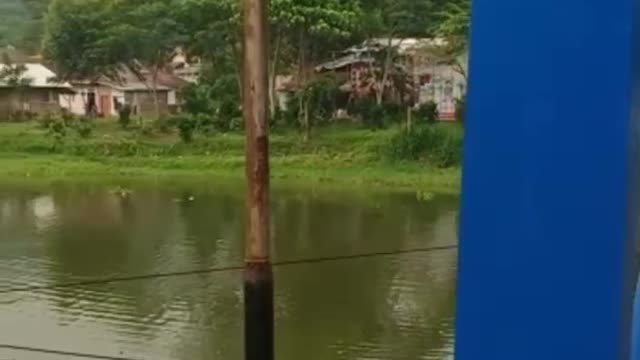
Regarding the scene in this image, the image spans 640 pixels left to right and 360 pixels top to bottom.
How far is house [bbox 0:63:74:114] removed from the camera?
1825 cm

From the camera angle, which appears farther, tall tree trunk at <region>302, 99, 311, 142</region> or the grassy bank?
tall tree trunk at <region>302, 99, 311, 142</region>

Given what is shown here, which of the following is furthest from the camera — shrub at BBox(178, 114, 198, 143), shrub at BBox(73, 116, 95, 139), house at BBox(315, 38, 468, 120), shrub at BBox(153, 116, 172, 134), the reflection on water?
shrub at BBox(153, 116, 172, 134)

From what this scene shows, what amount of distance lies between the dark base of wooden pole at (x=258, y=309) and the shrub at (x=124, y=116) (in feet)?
49.4

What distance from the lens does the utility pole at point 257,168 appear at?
3.34 metres

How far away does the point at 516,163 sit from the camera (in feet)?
6.02

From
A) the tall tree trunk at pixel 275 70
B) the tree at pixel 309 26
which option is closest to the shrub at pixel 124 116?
the tall tree trunk at pixel 275 70

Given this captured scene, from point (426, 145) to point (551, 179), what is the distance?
1486cm

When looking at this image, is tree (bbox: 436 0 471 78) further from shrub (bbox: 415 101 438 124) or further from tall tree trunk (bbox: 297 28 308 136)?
tall tree trunk (bbox: 297 28 308 136)

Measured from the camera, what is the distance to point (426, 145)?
1661 centimetres

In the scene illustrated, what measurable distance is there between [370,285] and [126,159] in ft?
35.2

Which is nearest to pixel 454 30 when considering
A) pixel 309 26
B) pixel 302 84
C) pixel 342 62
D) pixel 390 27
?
pixel 390 27

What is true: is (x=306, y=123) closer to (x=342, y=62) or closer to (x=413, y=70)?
(x=342, y=62)

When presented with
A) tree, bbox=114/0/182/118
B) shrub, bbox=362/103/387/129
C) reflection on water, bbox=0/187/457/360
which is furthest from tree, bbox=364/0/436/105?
reflection on water, bbox=0/187/457/360

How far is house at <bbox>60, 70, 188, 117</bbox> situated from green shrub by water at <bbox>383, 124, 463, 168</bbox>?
4.19 metres
